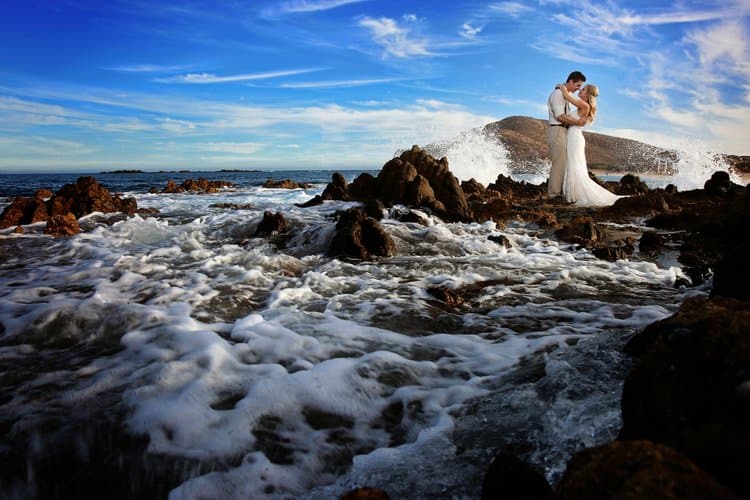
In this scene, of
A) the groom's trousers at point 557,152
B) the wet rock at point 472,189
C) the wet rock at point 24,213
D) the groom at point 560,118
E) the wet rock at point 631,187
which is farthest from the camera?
the wet rock at point 631,187

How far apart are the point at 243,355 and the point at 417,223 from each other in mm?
7017

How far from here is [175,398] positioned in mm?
2701

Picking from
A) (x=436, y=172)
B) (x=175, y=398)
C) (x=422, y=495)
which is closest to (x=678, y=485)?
(x=422, y=495)

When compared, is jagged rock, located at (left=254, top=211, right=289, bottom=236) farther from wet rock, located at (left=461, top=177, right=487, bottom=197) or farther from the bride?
the bride

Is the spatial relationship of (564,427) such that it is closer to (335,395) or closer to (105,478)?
(335,395)

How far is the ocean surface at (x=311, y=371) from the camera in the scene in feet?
6.98

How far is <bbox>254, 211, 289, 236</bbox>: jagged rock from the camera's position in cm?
915

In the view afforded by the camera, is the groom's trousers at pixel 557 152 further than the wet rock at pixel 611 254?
Yes

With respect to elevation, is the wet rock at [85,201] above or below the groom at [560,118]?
below

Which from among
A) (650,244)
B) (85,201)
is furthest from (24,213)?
(650,244)

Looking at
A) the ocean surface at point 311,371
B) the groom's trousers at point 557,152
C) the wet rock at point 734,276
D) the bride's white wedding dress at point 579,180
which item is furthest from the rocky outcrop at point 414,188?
the wet rock at point 734,276

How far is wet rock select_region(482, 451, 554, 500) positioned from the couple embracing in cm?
1403

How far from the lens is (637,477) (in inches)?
39.9

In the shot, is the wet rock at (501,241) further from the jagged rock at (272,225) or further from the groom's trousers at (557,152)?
the groom's trousers at (557,152)
